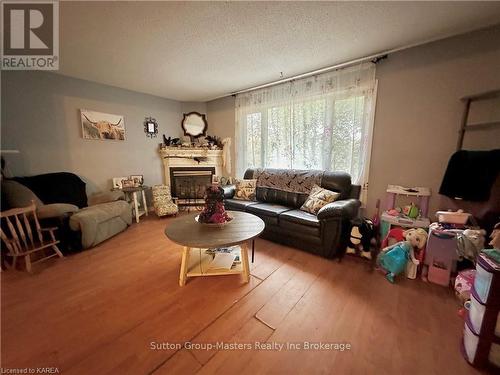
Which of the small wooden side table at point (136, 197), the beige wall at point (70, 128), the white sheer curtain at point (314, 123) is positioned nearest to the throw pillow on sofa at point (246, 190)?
the white sheer curtain at point (314, 123)

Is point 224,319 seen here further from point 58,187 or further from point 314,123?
point 58,187

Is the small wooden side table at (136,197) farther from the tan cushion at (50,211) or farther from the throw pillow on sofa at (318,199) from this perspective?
the throw pillow on sofa at (318,199)

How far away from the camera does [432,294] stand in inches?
64.4

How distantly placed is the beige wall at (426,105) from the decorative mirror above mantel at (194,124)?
3325 millimetres

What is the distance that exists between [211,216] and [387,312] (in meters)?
1.64

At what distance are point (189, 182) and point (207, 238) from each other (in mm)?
2793

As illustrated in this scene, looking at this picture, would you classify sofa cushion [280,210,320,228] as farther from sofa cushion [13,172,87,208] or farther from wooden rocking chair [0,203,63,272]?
sofa cushion [13,172,87,208]

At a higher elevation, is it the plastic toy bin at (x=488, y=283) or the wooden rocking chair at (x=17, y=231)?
the plastic toy bin at (x=488, y=283)

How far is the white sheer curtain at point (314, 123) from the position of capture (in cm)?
253

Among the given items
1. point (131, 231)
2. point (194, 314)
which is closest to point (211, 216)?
point (194, 314)

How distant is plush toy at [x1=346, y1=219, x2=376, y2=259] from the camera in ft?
6.86

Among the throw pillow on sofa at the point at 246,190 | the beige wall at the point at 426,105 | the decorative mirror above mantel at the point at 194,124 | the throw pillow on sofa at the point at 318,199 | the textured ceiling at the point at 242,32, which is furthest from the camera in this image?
the decorative mirror above mantel at the point at 194,124

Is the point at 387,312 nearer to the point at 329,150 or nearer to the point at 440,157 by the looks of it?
the point at 440,157

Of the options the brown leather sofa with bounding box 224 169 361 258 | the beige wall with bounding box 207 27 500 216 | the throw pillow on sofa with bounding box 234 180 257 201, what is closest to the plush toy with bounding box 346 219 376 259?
the brown leather sofa with bounding box 224 169 361 258
